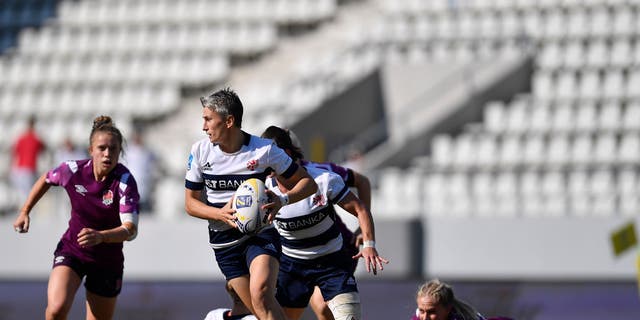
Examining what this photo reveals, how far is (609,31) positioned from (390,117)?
3558mm

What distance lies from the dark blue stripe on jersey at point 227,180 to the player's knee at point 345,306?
3.28 feet

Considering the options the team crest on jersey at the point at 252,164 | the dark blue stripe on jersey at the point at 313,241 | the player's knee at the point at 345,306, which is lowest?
the player's knee at the point at 345,306

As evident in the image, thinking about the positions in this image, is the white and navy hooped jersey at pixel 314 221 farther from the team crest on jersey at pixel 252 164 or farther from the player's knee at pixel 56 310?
the player's knee at pixel 56 310

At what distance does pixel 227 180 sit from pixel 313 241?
918 mm

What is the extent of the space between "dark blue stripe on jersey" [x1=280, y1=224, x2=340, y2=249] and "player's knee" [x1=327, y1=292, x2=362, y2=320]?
36cm

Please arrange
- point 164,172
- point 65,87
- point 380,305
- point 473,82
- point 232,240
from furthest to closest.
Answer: point 65,87 < point 473,82 < point 164,172 < point 380,305 < point 232,240

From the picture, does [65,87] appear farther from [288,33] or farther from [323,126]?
[323,126]

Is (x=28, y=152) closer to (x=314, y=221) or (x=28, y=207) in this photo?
(x=28, y=207)

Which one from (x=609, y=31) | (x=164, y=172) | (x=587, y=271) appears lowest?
(x=587, y=271)

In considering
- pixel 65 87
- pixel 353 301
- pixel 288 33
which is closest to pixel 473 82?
pixel 288 33

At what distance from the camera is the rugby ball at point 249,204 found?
697 cm

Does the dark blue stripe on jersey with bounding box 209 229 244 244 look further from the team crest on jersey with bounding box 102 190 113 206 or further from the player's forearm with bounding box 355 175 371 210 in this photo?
the player's forearm with bounding box 355 175 371 210

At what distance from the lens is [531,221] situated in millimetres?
14398

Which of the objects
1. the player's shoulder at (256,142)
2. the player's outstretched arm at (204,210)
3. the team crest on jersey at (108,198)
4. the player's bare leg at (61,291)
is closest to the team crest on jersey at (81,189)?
the team crest on jersey at (108,198)
